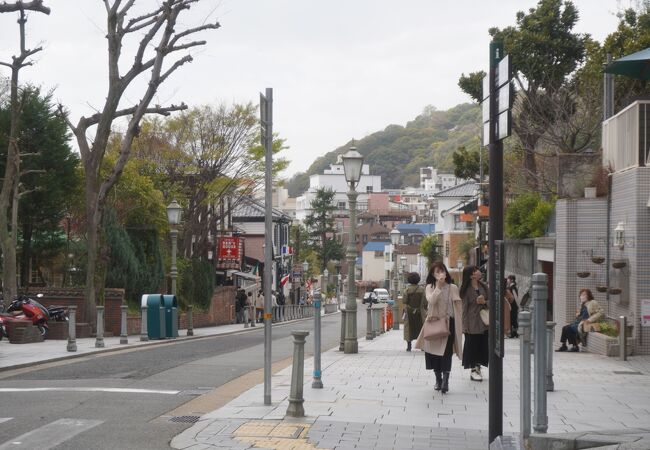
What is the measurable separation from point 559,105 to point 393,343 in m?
12.4

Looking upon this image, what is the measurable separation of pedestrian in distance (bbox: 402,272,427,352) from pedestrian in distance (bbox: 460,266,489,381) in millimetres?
3302

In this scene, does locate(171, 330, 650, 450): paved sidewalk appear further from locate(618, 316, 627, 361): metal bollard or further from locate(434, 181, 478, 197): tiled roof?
locate(434, 181, 478, 197): tiled roof

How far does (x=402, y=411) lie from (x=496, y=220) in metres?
3.51

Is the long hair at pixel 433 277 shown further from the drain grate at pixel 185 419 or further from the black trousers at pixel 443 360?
the drain grate at pixel 185 419

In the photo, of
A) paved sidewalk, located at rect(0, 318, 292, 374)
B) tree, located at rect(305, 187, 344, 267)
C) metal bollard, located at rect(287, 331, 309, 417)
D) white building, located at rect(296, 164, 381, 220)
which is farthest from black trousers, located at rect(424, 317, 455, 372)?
white building, located at rect(296, 164, 381, 220)

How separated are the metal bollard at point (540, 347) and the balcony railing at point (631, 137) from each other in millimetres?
12134

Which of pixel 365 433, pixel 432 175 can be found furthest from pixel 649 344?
pixel 432 175

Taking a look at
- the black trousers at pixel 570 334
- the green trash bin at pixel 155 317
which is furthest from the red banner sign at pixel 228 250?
the black trousers at pixel 570 334

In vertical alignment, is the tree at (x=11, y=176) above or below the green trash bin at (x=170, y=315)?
above

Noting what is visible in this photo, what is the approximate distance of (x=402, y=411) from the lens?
1141 centimetres

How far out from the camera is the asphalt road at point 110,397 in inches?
384

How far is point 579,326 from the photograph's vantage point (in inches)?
Result: 820

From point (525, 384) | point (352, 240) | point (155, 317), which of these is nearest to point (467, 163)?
point (155, 317)

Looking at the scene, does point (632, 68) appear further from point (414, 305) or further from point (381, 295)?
point (381, 295)
